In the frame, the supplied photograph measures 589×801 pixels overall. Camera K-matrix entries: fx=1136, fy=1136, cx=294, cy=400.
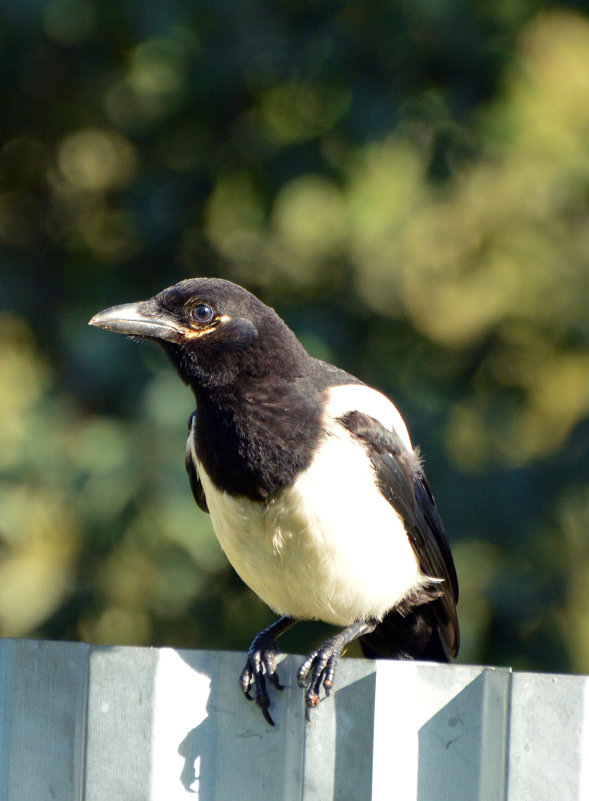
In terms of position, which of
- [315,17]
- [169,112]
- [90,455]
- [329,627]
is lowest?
[329,627]

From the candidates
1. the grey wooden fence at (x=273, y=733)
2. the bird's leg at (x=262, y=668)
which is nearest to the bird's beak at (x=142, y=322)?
the bird's leg at (x=262, y=668)

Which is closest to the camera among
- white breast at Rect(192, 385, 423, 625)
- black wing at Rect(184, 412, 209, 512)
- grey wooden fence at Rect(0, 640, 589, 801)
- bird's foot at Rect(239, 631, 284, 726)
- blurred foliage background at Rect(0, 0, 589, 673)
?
grey wooden fence at Rect(0, 640, 589, 801)

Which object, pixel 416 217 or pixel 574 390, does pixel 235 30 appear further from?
pixel 574 390

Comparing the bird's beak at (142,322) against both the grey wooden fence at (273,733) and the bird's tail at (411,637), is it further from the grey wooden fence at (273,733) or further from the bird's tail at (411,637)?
the grey wooden fence at (273,733)

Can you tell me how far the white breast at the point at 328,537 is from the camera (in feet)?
9.21

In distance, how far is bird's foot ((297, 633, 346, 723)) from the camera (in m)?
1.89

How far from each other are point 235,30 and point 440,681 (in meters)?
3.57

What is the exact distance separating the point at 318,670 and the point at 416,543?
76 centimetres

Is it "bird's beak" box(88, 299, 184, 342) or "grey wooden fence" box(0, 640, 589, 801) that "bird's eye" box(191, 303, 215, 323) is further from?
"grey wooden fence" box(0, 640, 589, 801)

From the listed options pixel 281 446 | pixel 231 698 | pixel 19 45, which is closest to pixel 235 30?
pixel 19 45

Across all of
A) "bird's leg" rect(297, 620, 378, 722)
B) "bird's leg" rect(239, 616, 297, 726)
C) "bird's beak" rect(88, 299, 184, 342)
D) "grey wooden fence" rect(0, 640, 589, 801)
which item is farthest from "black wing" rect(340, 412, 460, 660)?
"grey wooden fence" rect(0, 640, 589, 801)

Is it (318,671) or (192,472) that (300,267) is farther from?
(318,671)

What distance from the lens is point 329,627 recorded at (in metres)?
4.59

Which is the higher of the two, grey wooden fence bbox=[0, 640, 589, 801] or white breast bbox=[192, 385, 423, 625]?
white breast bbox=[192, 385, 423, 625]
